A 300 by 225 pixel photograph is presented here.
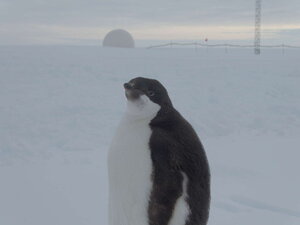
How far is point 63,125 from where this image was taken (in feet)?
22.1

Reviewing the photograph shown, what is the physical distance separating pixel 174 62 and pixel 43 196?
10.8m

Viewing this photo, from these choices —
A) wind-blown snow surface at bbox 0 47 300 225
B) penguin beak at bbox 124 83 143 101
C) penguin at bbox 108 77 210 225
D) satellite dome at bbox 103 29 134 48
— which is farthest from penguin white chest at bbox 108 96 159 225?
satellite dome at bbox 103 29 134 48

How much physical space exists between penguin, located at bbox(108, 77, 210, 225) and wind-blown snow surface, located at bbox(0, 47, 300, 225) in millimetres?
1509

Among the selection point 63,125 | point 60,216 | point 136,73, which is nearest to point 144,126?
point 60,216

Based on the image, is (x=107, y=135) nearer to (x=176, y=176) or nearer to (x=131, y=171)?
(x=131, y=171)

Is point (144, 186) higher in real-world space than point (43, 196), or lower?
higher

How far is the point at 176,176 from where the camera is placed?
6.89 feet

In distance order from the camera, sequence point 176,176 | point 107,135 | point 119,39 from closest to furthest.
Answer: point 176,176 → point 107,135 → point 119,39

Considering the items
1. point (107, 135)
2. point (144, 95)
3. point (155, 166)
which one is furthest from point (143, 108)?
point (107, 135)

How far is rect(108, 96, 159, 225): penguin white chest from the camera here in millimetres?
2174

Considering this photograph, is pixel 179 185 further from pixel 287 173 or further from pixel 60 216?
pixel 287 173

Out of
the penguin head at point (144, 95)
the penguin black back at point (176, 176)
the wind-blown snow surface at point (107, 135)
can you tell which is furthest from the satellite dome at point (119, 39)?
the penguin black back at point (176, 176)

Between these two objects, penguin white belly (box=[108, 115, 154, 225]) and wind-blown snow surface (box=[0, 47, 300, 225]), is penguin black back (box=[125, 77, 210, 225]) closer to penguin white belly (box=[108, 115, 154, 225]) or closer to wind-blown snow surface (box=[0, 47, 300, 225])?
penguin white belly (box=[108, 115, 154, 225])

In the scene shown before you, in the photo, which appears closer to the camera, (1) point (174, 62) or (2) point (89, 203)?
(2) point (89, 203)
